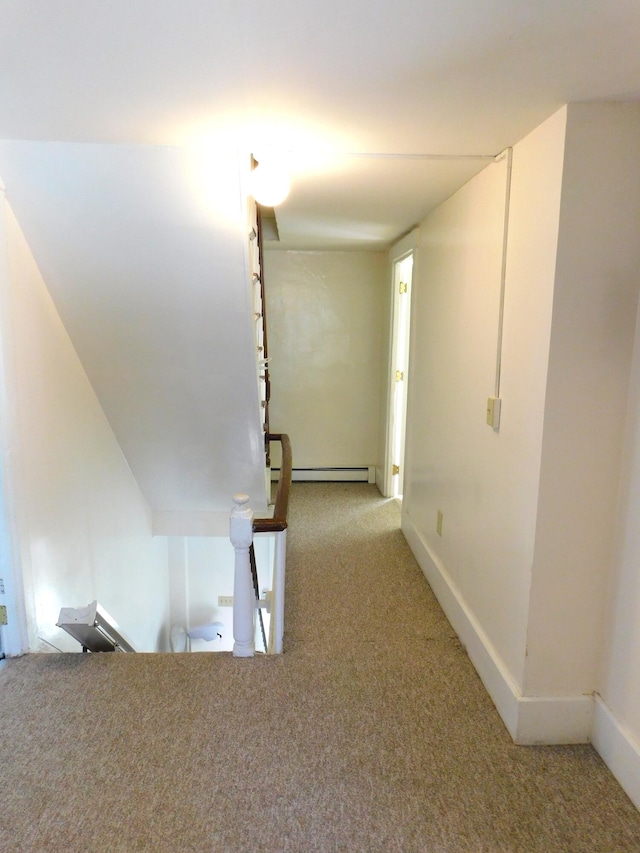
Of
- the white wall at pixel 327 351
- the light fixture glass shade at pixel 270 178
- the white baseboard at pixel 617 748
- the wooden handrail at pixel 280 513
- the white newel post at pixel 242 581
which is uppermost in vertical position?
the light fixture glass shade at pixel 270 178

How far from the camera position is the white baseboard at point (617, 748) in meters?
1.56

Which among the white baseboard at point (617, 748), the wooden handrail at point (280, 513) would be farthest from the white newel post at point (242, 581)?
the white baseboard at point (617, 748)

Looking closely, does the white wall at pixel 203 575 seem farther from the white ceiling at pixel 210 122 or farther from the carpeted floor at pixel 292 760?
the carpeted floor at pixel 292 760

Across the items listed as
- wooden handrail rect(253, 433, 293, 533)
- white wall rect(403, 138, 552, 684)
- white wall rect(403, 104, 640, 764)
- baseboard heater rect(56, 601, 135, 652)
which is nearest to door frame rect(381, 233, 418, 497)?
white wall rect(403, 138, 552, 684)

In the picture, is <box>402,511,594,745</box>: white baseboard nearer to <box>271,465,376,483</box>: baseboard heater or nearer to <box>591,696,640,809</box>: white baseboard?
<box>591,696,640,809</box>: white baseboard

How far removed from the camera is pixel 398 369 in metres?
4.35

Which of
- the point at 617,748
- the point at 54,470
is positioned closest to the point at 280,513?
the point at 54,470

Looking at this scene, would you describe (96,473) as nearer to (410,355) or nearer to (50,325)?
(50,325)

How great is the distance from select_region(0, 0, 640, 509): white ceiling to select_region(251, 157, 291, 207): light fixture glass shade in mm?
77

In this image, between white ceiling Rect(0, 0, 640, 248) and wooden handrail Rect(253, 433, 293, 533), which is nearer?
white ceiling Rect(0, 0, 640, 248)

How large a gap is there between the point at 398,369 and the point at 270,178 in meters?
2.60

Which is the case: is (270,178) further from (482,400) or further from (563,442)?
(563,442)

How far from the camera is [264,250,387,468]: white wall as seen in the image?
459 cm

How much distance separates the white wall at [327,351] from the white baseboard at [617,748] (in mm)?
3227
